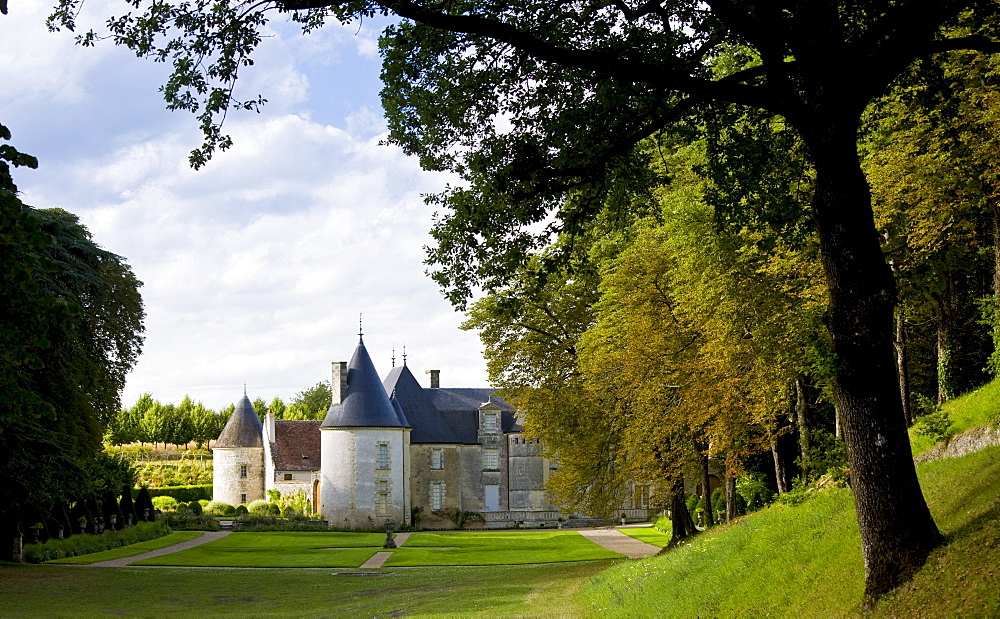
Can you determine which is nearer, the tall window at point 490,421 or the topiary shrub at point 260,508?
the topiary shrub at point 260,508

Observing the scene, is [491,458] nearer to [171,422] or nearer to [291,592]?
[291,592]

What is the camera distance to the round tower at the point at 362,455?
4566cm

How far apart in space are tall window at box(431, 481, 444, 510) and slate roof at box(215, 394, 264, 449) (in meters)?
12.7

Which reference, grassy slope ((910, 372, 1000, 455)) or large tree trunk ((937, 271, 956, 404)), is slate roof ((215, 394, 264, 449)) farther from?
grassy slope ((910, 372, 1000, 455))

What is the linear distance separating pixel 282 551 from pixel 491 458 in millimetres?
19002

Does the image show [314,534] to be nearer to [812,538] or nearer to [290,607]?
[290,607]

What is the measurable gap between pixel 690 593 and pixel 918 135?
7.15 meters

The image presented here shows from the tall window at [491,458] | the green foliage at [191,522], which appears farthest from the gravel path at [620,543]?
the green foliage at [191,522]

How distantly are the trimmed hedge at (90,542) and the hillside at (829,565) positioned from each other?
72.6 feet

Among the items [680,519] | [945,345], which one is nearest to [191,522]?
[680,519]

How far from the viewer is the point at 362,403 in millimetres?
46812

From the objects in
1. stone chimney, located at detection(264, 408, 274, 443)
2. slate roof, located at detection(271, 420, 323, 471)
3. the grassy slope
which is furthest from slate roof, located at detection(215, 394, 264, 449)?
the grassy slope

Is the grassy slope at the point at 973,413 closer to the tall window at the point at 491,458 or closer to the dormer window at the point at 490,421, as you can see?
the tall window at the point at 491,458

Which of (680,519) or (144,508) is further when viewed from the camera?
(144,508)
